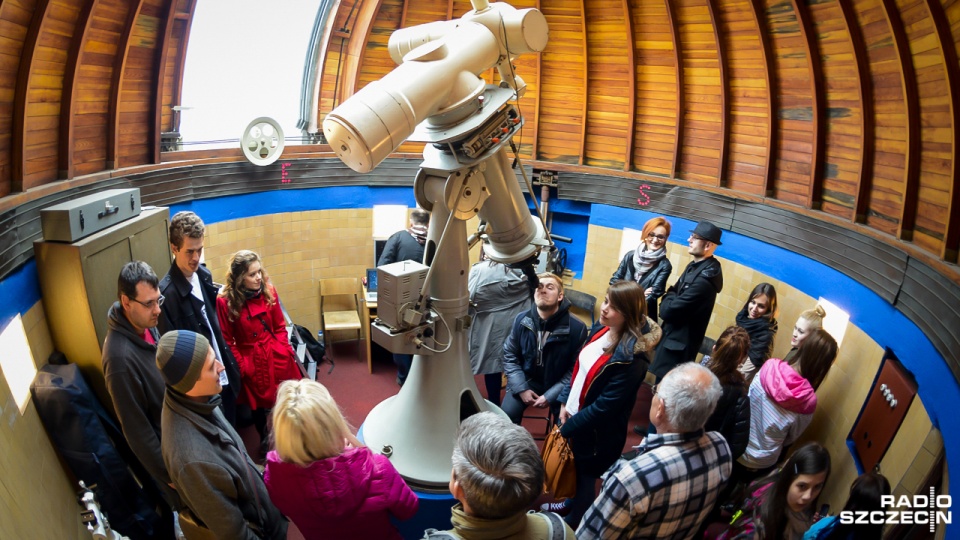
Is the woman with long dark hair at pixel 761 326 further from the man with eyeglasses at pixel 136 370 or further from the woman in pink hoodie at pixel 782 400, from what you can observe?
the man with eyeglasses at pixel 136 370

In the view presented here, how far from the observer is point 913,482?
130 inches

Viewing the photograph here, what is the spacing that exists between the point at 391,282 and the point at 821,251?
3.88 m

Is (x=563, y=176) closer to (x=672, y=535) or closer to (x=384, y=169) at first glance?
(x=384, y=169)

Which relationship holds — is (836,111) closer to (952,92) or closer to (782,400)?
(952,92)

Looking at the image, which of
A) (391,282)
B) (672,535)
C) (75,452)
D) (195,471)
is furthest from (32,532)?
(672,535)

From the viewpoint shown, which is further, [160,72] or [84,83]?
[160,72]

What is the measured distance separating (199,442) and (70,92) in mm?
3425

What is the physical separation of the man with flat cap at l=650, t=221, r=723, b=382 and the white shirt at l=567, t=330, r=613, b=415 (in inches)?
65.1

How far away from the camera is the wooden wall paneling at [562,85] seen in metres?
6.82

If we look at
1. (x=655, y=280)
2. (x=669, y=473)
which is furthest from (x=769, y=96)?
(x=669, y=473)

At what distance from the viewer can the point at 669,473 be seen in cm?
229

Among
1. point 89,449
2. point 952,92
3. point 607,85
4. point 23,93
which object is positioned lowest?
point 89,449

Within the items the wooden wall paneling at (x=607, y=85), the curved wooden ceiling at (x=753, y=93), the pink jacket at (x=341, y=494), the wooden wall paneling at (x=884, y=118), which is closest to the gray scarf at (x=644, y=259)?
the curved wooden ceiling at (x=753, y=93)

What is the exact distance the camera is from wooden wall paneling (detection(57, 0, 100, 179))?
13.9ft
